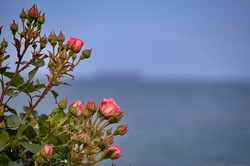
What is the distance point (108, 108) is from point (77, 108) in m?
0.07

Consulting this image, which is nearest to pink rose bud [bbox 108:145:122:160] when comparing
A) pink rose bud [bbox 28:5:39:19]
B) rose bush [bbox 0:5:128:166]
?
rose bush [bbox 0:5:128:166]

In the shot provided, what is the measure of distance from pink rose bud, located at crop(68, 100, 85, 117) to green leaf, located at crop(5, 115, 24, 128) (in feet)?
0.37

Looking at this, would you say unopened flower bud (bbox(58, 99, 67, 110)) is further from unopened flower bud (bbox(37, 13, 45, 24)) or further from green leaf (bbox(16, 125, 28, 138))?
unopened flower bud (bbox(37, 13, 45, 24))

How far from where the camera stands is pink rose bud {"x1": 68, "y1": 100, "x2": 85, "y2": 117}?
0.85 meters

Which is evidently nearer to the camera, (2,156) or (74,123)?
(2,156)

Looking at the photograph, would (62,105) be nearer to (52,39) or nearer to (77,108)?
(77,108)

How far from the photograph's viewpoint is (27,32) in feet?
3.09

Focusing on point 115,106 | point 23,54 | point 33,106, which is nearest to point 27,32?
point 23,54

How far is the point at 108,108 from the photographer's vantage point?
2.72ft

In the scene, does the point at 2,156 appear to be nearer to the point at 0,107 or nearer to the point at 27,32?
the point at 0,107

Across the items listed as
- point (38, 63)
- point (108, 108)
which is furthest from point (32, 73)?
point (108, 108)

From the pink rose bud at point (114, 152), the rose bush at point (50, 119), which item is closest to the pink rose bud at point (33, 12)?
the rose bush at point (50, 119)

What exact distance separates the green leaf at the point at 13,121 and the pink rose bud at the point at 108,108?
18 cm

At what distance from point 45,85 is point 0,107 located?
13 centimetres
